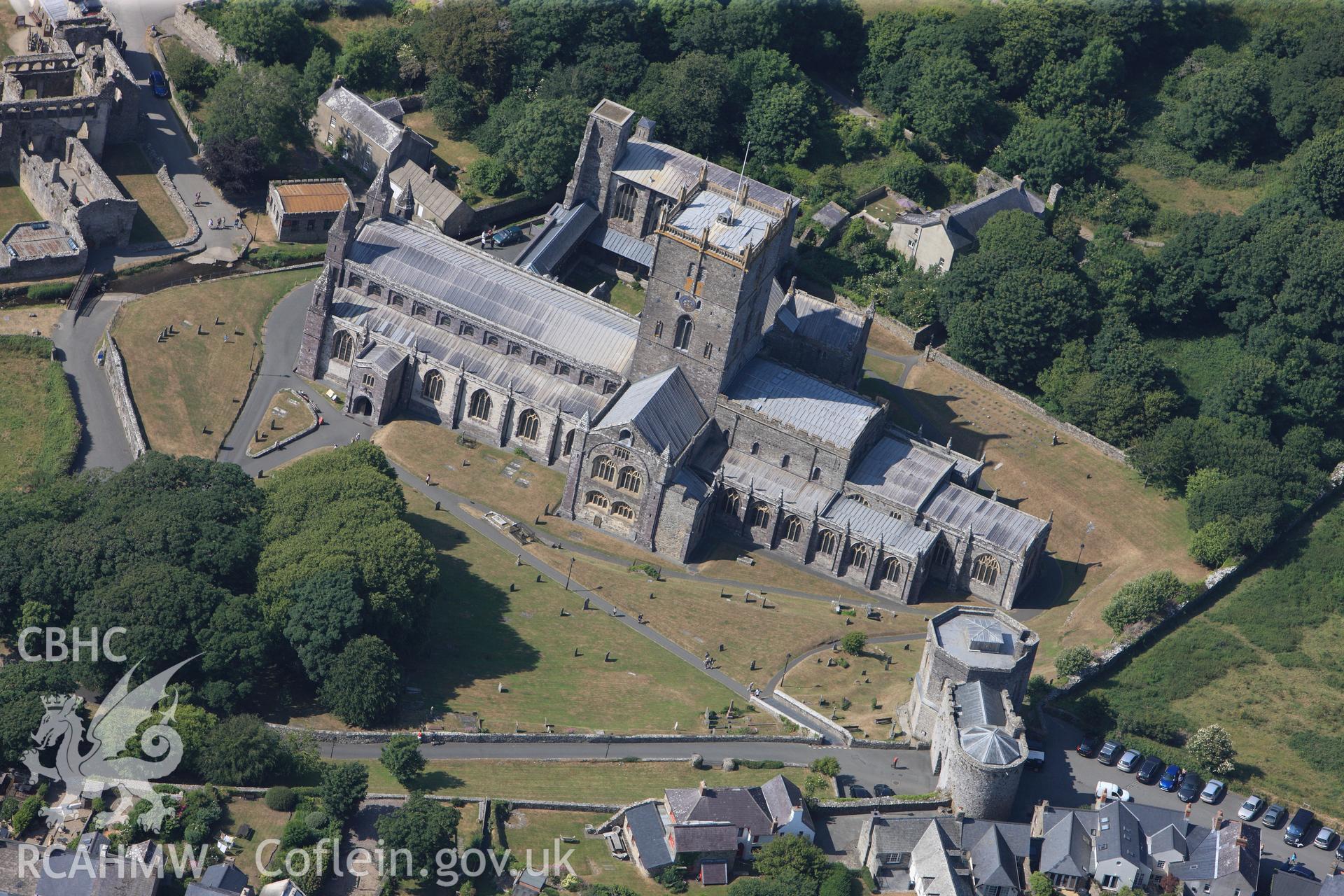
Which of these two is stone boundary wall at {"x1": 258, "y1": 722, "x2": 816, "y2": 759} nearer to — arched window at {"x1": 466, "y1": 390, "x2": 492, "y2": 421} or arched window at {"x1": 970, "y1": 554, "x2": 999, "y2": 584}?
arched window at {"x1": 970, "y1": 554, "x2": 999, "y2": 584}

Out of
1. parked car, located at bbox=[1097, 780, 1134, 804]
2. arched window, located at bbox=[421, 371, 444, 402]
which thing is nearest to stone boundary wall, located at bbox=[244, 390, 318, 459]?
arched window, located at bbox=[421, 371, 444, 402]

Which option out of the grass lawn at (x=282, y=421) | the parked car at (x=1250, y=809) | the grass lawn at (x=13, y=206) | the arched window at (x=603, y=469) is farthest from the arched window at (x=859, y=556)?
the grass lawn at (x=13, y=206)

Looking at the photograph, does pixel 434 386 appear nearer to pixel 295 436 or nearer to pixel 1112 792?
pixel 295 436

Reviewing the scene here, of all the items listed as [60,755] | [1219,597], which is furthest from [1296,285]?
[60,755]

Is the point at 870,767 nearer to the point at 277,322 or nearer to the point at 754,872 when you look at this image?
the point at 754,872

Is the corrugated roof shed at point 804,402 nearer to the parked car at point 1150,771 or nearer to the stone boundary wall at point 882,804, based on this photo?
the stone boundary wall at point 882,804

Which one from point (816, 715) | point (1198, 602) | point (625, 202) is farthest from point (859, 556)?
point (625, 202)
